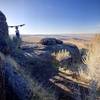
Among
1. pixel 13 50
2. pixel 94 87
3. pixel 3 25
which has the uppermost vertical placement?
pixel 3 25

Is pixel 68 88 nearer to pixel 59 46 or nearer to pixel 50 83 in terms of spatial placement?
pixel 50 83

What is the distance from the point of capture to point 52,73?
11672 millimetres

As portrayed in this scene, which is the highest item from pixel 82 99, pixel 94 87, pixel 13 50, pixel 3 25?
pixel 3 25

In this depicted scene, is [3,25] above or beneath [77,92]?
above

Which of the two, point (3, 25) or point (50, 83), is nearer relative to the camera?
point (50, 83)

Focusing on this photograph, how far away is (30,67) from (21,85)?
3.27 m

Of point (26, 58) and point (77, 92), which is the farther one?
point (26, 58)

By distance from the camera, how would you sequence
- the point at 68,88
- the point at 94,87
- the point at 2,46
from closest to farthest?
the point at 94,87, the point at 68,88, the point at 2,46

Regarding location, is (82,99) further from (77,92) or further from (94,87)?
(94,87)

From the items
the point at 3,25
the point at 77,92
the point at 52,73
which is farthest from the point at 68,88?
the point at 3,25

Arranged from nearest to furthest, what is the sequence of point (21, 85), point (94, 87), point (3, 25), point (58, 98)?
point (21, 85) < point (94, 87) < point (58, 98) < point (3, 25)

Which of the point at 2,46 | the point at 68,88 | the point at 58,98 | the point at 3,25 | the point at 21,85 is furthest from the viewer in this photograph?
the point at 3,25

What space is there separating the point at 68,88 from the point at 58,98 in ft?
3.27

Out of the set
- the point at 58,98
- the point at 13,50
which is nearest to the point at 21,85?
the point at 58,98
